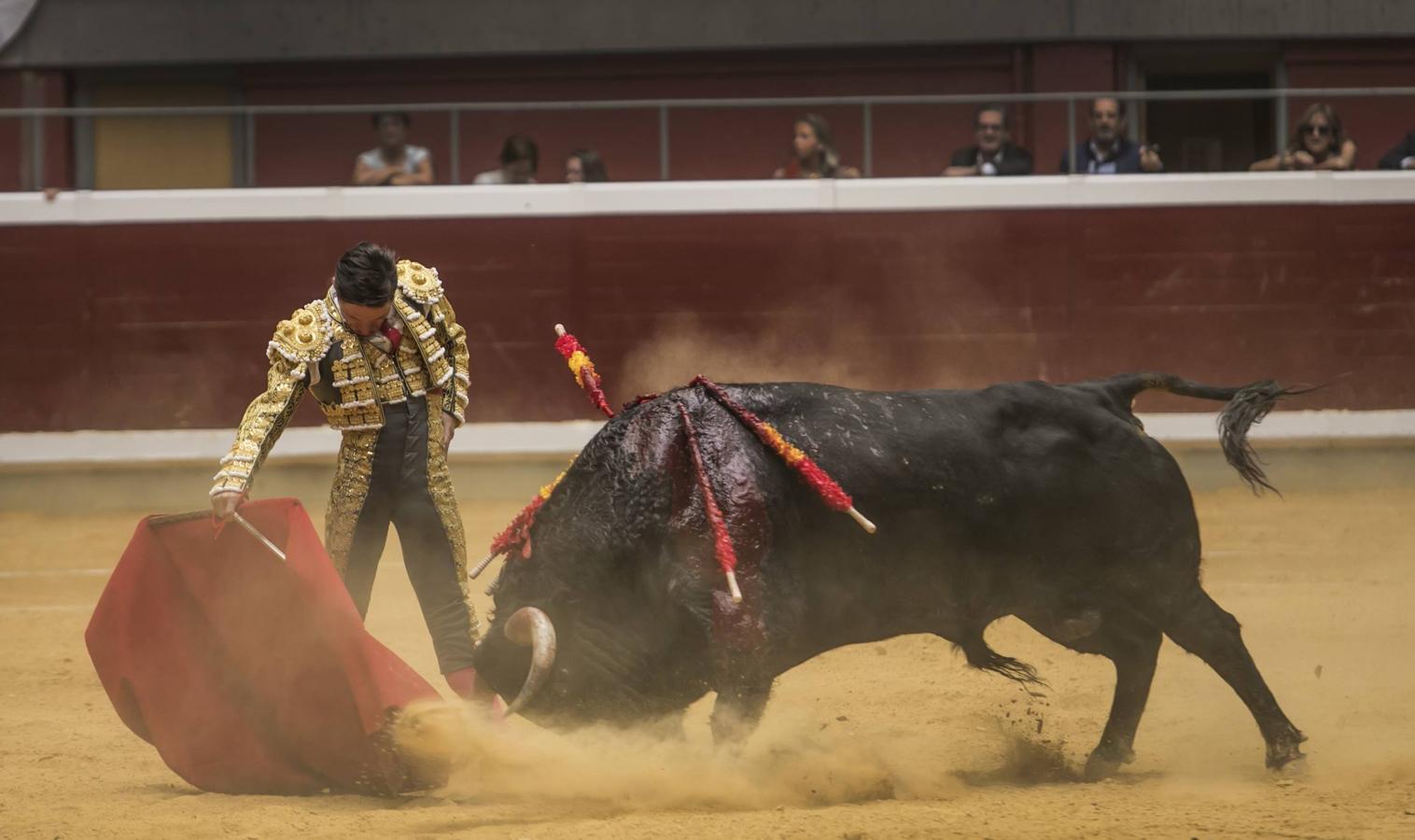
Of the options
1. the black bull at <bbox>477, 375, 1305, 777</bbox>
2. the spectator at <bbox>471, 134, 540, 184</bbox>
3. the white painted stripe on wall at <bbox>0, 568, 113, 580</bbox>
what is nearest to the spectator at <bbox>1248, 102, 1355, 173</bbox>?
the spectator at <bbox>471, 134, 540, 184</bbox>

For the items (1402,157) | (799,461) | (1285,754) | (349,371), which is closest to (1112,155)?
(1402,157)

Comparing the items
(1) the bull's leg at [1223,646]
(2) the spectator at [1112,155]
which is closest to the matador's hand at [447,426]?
(1) the bull's leg at [1223,646]

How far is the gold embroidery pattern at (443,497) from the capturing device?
4105mm

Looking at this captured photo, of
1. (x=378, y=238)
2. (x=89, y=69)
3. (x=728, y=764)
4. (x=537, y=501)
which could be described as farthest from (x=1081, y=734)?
(x=89, y=69)

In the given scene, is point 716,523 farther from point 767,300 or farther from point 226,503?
point 767,300

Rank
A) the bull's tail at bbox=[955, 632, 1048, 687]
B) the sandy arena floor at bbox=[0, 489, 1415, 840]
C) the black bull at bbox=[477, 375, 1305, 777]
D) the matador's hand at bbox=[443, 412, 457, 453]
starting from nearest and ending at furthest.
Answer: the sandy arena floor at bbox=[0, 489, 1415, 840] → the black bull at bbox=[477, 375, 1305, 777] → the bull's tail at bbox=[955, 632, 1048, 687] → the matador's hand at bbox=[443, 412, 457, 453]

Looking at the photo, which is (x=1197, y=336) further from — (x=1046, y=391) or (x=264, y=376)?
(x=1046, y=391)

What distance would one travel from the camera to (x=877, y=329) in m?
9.29

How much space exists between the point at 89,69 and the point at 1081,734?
28.6 feet

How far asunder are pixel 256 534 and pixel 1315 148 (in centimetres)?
698

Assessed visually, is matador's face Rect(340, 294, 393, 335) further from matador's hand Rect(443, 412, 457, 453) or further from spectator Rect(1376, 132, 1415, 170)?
spectator Rect(1376, 132, 1415, 170)

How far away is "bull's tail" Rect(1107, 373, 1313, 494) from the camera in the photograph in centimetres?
421

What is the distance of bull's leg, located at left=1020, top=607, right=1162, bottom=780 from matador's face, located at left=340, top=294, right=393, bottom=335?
5.40 feet

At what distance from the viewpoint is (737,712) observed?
3.61 m
